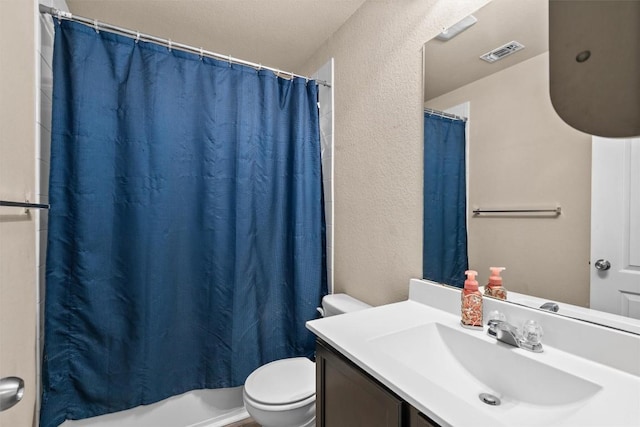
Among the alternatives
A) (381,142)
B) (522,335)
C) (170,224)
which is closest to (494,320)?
(522,335)

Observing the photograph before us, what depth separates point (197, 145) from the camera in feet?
4.95

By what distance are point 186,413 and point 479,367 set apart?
150 centimetres

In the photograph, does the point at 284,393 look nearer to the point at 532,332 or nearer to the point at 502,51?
the point at 532,332

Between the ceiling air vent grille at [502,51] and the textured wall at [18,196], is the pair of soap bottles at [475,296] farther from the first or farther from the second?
the textured wall at [18,196]

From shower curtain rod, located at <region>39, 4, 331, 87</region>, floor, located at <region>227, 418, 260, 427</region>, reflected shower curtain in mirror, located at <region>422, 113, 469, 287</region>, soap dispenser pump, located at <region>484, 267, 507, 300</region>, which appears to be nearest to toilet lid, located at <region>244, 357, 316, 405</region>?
floor, located at <region>227, 418, 260, 427</region>

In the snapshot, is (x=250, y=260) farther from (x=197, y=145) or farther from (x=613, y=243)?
(x=613, y=243)

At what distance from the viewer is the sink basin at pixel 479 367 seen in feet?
2.23

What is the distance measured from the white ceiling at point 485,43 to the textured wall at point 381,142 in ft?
0.19

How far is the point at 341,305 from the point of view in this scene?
1.54 m

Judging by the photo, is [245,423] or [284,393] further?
[245,423]

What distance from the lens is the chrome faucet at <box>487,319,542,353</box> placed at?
0.79 meters

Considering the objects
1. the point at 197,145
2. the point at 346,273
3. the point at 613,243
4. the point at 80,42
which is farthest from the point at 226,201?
the point at 613,243

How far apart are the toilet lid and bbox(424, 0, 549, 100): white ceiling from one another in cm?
139

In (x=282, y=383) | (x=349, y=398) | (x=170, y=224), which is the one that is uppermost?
(x=170, y=224)
